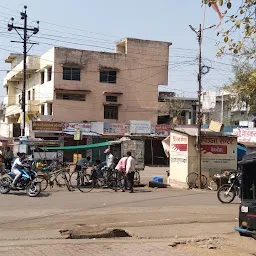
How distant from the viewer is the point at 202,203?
1600 cm

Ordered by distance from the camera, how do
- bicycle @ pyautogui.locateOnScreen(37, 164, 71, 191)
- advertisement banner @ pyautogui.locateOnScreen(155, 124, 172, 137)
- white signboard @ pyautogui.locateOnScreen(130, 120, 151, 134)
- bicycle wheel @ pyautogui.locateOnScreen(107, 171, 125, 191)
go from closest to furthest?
bicycle @ pyautogui.locateOnScreen(37, 164, 71, 191) → bicycle wheel @ pyautogui.locateOnScreen(107, 171, 125, 191) → white signboard @ pyautogui.locateOnScreen(130, 120, 151, 134) → advertisement banner @ pyautogui.locateOnScreen(155, 124, 172, 137)

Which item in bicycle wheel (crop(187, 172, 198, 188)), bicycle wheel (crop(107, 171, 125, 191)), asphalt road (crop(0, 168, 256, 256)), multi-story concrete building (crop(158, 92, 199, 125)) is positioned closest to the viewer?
asphalt road (crop(0, 168, 256, 256))

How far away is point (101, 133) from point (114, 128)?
5.14 ft

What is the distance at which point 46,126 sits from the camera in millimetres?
43500

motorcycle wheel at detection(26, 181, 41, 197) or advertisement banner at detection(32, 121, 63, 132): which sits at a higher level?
advertisement banner at detection(32, 121, 63, 132)

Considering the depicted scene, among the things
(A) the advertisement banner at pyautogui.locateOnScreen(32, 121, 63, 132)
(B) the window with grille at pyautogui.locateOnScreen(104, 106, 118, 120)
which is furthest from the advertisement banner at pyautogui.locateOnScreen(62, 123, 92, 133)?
(B) the window with grille at pyautogui.locateOnScreen(104, 106, 118, 120)

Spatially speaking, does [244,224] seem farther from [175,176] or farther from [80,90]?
[80,90]

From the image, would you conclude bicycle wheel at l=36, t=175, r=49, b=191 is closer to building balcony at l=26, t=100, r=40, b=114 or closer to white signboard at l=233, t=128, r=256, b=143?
white signboard at l=233, t=128, r=256, b=143

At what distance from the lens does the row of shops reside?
43500mm

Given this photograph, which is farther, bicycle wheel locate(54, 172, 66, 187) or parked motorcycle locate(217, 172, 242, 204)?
bicycle wheel locate(54, 172, 66, 187)

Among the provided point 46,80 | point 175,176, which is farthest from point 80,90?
point 175,176

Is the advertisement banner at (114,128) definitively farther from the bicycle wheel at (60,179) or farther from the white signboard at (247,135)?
the bicycle wheel at (60,179)

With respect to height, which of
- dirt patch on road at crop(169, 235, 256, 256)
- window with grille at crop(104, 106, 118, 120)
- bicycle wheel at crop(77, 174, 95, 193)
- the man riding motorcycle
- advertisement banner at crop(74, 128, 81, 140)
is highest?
window with grille at crop(104, 106, 118, 120)

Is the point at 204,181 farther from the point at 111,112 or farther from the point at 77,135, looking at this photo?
the point at 111,112
